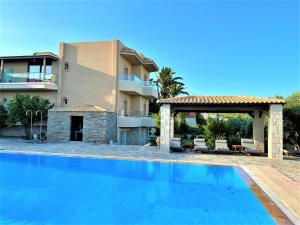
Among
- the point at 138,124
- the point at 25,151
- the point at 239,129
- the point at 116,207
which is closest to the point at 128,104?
the point at 138,124

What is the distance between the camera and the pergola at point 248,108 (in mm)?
14961

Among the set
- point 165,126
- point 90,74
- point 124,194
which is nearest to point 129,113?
point 90,74

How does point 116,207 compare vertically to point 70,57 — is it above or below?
below

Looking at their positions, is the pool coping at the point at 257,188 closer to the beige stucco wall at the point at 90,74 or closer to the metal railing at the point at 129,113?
the metal railing at the point at 129,113

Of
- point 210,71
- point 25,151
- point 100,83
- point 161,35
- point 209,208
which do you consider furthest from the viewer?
point 210,71

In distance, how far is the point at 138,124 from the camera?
27.7 m

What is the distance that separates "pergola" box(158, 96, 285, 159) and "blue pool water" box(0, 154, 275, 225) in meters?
4.01

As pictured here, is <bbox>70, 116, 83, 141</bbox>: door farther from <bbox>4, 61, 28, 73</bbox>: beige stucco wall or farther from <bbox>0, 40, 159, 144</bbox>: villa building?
<bbox>4, 61, 28, 73</bbox>: beige stucco wall

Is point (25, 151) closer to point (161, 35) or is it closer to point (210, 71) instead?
point (161, 35)

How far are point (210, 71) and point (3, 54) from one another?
83.5 ft

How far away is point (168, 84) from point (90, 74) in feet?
60.5

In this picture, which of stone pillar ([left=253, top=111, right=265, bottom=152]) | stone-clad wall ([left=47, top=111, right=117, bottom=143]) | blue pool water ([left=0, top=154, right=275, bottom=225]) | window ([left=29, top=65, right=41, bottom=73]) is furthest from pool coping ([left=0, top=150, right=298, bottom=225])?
window ([left=29, top=65, right=41, bottom=73])

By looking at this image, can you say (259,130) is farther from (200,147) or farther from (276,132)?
(200,147)

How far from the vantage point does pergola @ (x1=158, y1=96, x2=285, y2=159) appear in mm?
14961
